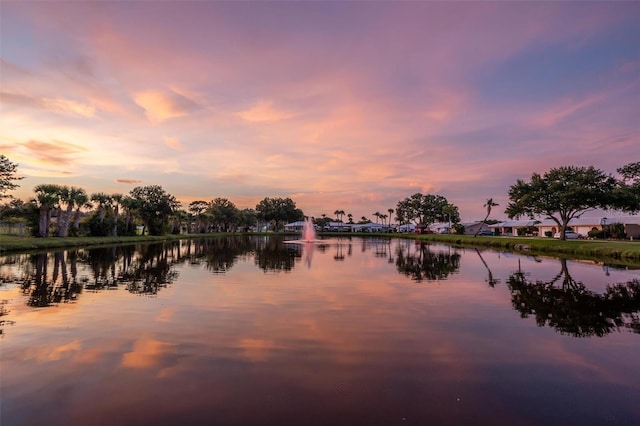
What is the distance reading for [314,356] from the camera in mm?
8492

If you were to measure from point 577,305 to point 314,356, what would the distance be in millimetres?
12507

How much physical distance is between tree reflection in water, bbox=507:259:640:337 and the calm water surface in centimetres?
10

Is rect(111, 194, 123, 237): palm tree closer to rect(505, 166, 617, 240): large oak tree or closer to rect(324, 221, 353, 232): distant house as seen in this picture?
rect(505, 166, 617, 240): large oak tree

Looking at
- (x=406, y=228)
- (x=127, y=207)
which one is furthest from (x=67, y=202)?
(x=406, y=228)

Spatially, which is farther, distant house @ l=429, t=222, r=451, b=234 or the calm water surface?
distant house @ l=429, t=222, r=451, b=234

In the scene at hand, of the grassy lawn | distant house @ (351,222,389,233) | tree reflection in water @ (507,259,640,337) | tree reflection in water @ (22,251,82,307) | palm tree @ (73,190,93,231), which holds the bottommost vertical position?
tree reflection in water @ (507,259,640,337)

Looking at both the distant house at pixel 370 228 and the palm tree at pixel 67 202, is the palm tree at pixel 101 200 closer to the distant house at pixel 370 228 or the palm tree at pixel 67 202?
the palm tree at pixel 67 202

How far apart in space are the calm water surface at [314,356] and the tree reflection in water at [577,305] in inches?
3.9

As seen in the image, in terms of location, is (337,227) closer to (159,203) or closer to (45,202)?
(159,203)

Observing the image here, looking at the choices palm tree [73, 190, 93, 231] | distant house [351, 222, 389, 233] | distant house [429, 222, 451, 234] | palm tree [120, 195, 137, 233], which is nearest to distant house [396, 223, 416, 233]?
distant house [351, 222, 389, 233]

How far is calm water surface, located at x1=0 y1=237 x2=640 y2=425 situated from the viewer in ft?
19.9

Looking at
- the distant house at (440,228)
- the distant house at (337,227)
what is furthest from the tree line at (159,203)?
the distant house at (337,227)

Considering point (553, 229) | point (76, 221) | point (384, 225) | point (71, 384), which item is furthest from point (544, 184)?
point (384, 225)

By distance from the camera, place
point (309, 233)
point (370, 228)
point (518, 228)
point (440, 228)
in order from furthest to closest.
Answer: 1. point (370, 228)
2. point (440, 228)
3. point (518, 228)
4. point (309, 233)
